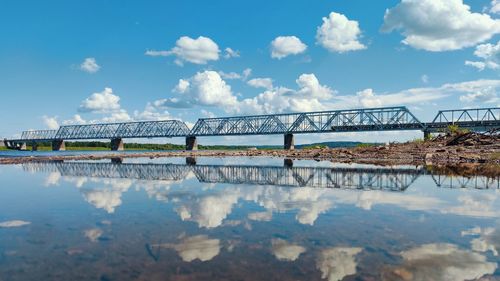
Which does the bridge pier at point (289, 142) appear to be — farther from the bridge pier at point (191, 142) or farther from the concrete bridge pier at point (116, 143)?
the concrete bridge pier at point (116, 143)

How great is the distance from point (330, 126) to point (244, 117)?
4092cm

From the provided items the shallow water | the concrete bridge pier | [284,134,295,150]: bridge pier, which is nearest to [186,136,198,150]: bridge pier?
[284,134,295,150]: bridge pier

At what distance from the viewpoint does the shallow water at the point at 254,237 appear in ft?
14.4

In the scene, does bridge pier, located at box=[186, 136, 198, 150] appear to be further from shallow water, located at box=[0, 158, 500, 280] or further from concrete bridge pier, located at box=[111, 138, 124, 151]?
shallow water, located at box=[0, 158, 500, 280]

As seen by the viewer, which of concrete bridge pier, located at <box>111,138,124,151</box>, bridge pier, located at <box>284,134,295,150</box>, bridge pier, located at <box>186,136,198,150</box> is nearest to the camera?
bridge pier, located at <box>284,134,295,150</box>

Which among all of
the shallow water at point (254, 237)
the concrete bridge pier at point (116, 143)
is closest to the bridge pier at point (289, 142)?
the concrete bridge pier at point (116, 143)

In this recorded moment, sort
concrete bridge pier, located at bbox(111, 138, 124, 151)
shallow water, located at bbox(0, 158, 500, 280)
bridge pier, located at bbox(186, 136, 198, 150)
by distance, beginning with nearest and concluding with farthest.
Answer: shallow water, located at bbox(0, 158, 500, 280)
bridge pier, located at bbox(186, 136, 198, 150)
concrete bridge pier, located at bbox(111, 138, 124, 151)

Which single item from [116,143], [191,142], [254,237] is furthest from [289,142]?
[254,237]

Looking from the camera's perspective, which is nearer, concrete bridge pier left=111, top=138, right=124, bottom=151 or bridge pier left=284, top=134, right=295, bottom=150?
bridge pier left=284, top=134, right=295, bottom=150

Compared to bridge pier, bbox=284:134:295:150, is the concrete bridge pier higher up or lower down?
lower down

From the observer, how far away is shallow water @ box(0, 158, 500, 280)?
440 cm

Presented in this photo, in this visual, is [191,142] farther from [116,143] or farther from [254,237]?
[254,237]

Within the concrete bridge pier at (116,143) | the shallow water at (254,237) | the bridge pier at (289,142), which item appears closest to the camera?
the shallow water at (254,237)

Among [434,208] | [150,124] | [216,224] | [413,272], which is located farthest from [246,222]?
[150,124]
